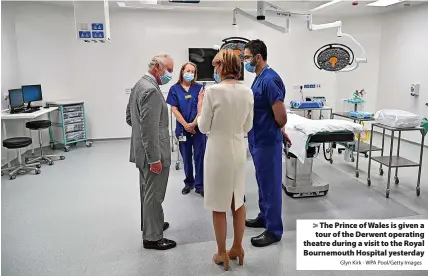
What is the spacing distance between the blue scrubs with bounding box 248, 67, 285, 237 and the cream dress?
31 cm

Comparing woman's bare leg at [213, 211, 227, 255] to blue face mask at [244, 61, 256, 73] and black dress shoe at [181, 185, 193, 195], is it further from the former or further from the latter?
black dress shoe at [181, 185, 193, 195]

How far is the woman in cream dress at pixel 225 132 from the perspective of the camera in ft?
6.66

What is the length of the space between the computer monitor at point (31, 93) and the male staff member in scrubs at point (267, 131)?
3.92 meters

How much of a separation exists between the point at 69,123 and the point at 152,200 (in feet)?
12.9

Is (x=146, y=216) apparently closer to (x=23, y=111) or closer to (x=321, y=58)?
(x=321, y=58)

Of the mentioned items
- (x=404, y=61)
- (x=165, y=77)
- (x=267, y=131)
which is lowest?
(x=267, y=131)

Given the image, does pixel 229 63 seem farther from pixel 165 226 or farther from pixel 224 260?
pixel 165 226

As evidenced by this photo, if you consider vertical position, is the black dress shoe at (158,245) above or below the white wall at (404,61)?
below

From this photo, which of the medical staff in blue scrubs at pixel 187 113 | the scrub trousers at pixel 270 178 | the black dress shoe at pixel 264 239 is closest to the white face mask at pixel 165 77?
the scrub trousers at pixel 270 178

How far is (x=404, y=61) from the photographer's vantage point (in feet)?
20.5

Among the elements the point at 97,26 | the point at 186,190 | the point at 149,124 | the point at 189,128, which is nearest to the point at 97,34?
the point at 97,26

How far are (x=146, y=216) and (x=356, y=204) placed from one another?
7.01 ft

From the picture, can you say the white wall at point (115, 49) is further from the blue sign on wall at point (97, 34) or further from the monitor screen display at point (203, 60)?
the blue sign on wall at point (97, 34)

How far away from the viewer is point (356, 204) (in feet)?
11.2
